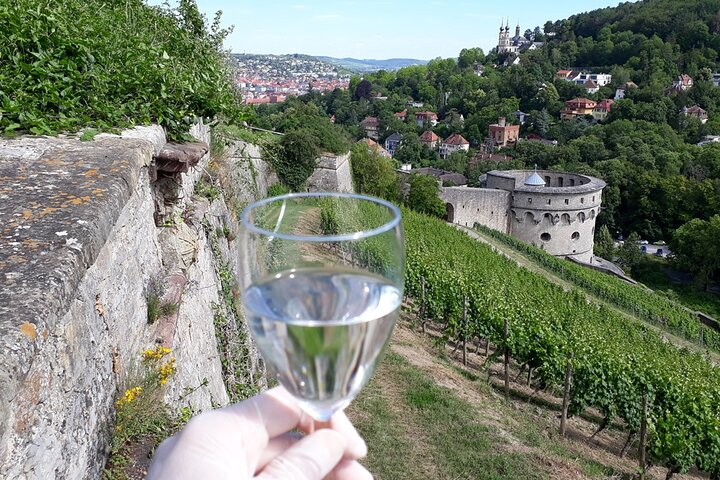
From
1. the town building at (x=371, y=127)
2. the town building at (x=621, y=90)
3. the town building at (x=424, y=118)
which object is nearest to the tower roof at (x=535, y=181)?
the town building at (x=371, y=127)

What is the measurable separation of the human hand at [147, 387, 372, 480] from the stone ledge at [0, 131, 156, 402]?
64 centimetres

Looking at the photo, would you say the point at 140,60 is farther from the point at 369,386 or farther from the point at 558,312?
the point at 558,312

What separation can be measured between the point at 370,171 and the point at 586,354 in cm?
1545

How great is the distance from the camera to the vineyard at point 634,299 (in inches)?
923

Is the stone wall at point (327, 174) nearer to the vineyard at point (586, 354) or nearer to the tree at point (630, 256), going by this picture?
the vineyard at point (586, 354)

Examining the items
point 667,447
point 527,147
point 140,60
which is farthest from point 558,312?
point 527,147

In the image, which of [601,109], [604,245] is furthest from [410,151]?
[604,245]

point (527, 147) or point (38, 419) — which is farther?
point (527, 147)

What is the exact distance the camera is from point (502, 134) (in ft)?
214

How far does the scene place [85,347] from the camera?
2174 millimetres

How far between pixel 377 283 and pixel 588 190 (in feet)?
114

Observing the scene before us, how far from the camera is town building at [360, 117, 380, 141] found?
7138cm

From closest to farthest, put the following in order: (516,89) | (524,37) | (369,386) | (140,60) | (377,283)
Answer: (377,283)
(140,60)
(369,386)
(516,89)
(524,37)

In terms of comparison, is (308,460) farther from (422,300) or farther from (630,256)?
(630,256)
